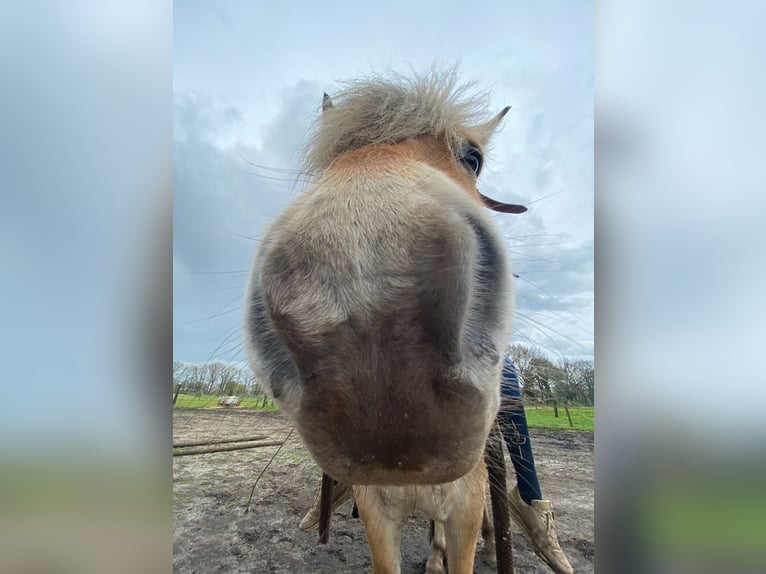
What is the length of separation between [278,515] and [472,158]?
169 inches

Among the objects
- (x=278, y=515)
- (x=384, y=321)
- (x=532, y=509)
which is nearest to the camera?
(x=384, y=321)

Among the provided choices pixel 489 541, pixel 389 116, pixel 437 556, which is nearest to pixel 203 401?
pixel 389 116

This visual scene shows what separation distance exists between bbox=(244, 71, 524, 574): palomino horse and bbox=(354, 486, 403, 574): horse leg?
1163mm

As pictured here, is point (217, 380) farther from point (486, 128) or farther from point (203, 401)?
point (486, 128)

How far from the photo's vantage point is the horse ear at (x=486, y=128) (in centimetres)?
164

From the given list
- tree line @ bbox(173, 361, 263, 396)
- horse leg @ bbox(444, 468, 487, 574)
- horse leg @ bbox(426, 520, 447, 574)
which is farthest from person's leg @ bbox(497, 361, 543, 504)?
tree line @ bbox(173, 361, 263, 396)

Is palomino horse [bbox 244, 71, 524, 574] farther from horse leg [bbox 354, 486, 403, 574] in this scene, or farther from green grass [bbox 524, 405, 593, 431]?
horse leg [bbox 354, 486, 403, 574]

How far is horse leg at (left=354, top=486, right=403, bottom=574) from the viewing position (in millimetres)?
1723

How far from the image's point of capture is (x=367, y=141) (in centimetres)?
125

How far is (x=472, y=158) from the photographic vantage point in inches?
59.7

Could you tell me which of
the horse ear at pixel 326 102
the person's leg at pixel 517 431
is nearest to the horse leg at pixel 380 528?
the person's leg at pixel 517 431

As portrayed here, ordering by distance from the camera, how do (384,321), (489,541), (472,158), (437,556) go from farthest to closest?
(489,541) < (437,556) < (472,158) < (384,321)
